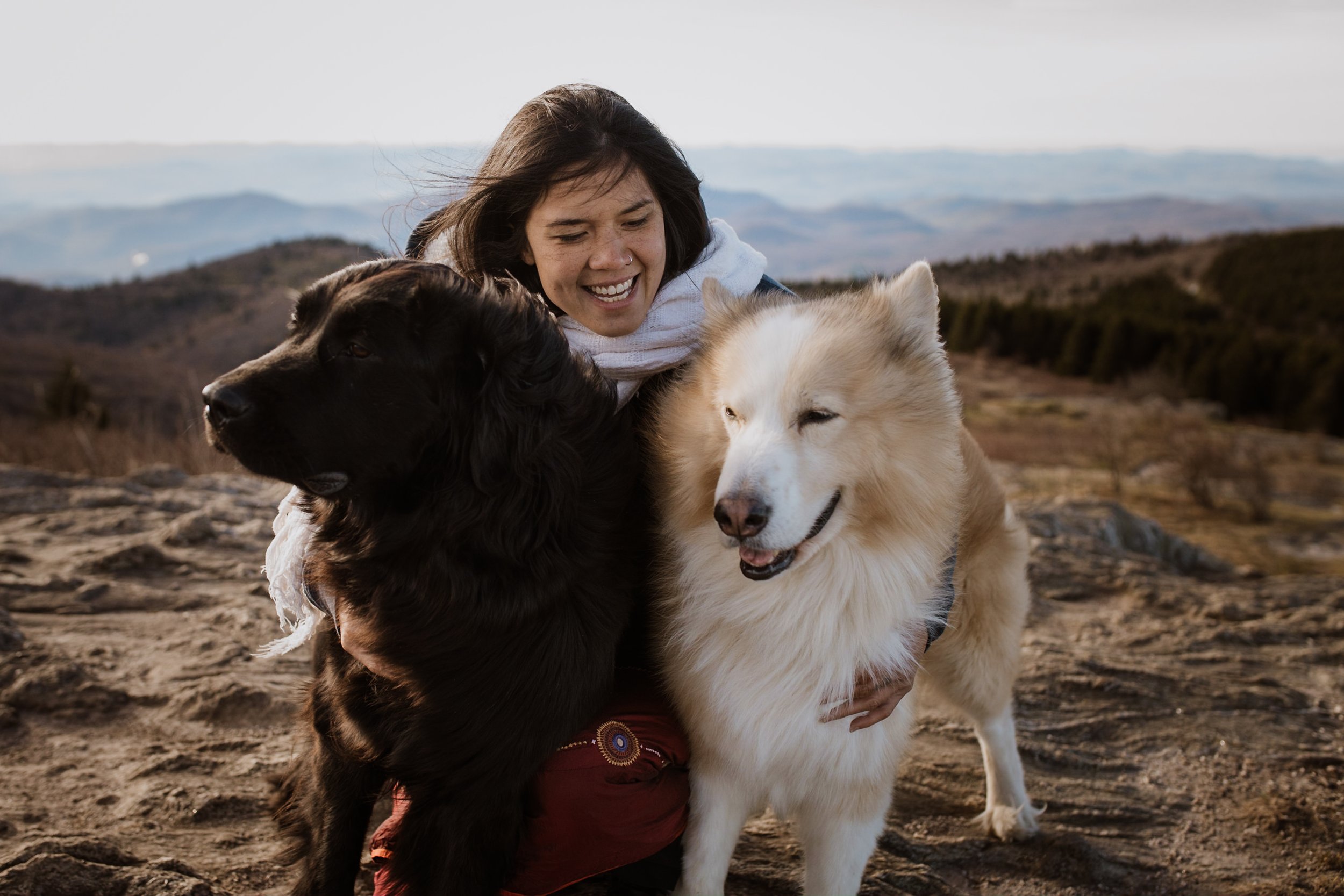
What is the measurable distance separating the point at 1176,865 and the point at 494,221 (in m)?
3.29

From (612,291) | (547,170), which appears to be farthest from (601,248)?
(547,170)

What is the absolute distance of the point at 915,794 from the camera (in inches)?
131

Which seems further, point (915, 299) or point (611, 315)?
point (611, 315)

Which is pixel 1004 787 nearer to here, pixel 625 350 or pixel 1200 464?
pixel 625 350

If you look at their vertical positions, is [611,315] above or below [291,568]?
above

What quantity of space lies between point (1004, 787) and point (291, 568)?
261 centimetres

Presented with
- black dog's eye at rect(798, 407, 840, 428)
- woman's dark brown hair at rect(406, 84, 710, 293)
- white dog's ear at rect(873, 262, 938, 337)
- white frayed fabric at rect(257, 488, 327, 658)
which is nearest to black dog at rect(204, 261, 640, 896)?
white frayed fabric at rect(257, 488, 327, 658)

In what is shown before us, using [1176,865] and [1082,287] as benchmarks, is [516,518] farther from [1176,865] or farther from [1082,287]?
[1082,287]

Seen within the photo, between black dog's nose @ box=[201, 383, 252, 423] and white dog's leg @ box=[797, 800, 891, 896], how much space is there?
1788 millimetres

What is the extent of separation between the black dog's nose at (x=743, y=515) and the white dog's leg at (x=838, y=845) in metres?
0.97

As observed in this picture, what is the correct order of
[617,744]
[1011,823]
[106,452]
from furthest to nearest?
[106,452] → [1011,823] → [617,744]

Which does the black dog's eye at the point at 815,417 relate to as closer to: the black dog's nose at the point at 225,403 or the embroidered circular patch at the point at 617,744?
the embroidered circular patch at the point at 617,744

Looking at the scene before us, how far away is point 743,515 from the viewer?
1.81 m

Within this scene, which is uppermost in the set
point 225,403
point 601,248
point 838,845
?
point 601,248
